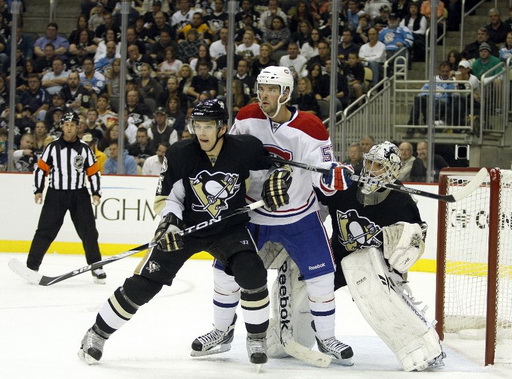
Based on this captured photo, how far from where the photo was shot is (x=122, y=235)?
859cm

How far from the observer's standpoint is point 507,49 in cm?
846

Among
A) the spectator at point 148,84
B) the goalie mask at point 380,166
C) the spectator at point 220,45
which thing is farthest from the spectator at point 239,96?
the goalie mask at point 380,166

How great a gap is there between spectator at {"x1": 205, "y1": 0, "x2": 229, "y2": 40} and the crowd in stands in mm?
13

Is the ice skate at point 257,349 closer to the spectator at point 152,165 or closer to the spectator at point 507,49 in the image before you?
the spectator at point 152,165

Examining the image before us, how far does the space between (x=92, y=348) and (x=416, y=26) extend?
541 cm

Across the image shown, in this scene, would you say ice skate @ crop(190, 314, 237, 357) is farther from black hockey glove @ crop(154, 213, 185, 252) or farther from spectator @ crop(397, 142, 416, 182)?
spectator @ crop(397, 142, 416, 182)

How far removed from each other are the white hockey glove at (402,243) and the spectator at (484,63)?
4329 mm

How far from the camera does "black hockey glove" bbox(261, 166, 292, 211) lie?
3982 mm

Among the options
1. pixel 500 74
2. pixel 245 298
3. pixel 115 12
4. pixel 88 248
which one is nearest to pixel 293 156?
pixel 245 298

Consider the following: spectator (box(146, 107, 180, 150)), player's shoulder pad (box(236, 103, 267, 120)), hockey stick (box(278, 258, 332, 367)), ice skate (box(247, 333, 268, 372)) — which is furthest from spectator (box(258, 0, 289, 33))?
ice skate (box(247, 333, 268, 372))

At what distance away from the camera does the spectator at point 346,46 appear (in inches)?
328

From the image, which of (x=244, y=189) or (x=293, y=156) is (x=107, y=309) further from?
(x=293, y=156)

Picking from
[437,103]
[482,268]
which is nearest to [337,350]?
[482,268]

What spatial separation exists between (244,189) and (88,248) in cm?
304
